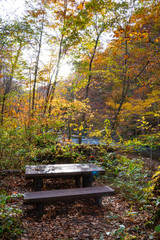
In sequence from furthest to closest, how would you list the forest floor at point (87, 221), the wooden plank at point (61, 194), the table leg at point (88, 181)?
the table leg at point (88, 181), the wooden plank at point (61, 194), the forest floor at point (87, 221)

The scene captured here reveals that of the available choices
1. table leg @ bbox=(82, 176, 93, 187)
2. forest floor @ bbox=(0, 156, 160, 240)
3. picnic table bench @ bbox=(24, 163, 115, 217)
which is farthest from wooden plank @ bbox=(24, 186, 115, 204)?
table leg @ bbox=(82, 176, 93, 187)

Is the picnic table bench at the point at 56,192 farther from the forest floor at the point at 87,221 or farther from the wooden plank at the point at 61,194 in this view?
the forest floor at the point at 87,221

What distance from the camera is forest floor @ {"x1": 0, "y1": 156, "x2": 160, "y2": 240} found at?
220cm

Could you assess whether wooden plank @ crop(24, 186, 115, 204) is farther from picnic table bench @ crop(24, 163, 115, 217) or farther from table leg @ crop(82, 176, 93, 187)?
table leg @ crop(82, 176, 93, 187)

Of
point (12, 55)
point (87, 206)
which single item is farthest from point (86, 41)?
point (87, 206)

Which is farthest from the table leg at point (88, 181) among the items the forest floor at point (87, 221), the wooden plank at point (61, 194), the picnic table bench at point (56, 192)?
the wooden plank at point (61, 194)

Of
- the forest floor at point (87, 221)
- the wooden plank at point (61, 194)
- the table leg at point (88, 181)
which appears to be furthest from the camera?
the table leg at point (88, 181)

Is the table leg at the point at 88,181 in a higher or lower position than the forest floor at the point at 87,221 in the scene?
higher

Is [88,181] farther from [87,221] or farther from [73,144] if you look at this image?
[73,144]

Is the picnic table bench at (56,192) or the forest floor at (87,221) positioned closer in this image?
the forest floor at (87,221)

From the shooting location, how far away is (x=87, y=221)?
265 centimetres

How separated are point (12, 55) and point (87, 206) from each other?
7.48 meters

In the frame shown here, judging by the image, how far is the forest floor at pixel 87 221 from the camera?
86.7 inches

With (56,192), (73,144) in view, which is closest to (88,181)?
(56,192)
